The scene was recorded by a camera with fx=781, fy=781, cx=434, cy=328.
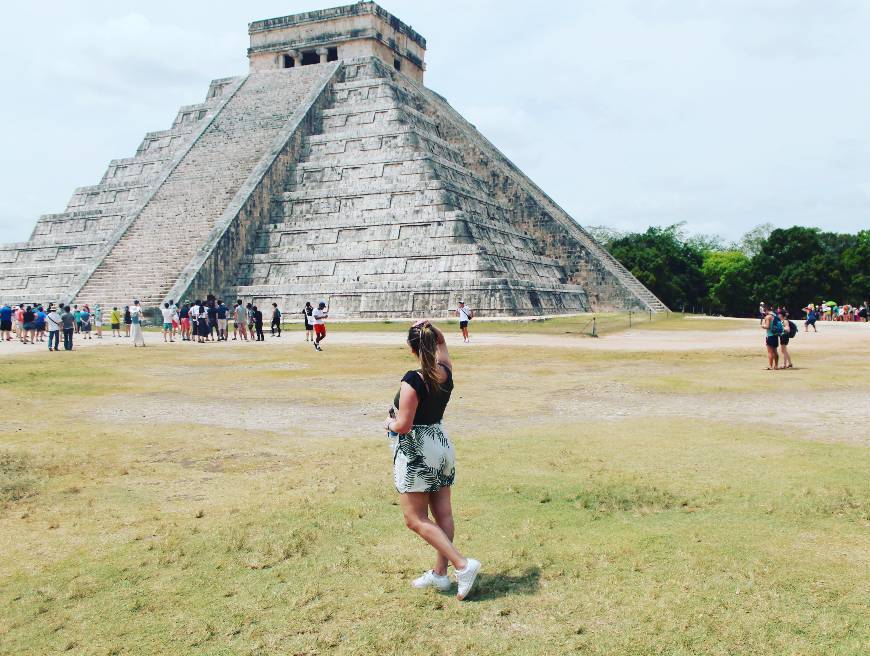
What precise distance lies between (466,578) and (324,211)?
2850 cm

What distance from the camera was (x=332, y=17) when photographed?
39.1m

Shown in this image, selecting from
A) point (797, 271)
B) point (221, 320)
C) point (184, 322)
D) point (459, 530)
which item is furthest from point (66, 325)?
point (797, 271)

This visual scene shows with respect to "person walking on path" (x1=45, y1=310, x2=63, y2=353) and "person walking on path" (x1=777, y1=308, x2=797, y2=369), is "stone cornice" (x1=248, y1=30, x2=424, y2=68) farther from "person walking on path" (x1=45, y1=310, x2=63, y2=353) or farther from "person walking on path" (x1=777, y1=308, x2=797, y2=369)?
"person walking on path" (x1=777, y1=308, x2=797, y2=369)

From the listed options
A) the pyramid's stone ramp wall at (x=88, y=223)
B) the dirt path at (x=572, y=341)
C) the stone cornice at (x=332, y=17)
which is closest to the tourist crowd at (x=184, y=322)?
the dirt path at (x=572, y=341)

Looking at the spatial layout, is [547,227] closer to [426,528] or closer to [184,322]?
[184,322]

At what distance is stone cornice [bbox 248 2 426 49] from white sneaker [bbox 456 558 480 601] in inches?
1501

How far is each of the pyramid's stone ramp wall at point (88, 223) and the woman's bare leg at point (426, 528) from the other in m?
27.7

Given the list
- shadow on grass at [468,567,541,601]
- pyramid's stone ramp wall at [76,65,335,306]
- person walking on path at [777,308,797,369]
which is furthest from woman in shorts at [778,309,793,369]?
pyramid's stone ramp wall at [76,65,335,306]

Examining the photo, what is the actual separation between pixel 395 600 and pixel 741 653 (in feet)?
5.93

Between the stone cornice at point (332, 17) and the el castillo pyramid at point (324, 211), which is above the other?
the stone cornice at point (332, 17)

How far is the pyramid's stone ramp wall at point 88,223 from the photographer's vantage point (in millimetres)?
32531

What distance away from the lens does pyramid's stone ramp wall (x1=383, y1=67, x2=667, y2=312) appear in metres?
36.2

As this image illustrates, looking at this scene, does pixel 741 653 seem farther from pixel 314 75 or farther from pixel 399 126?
pixel 314 75

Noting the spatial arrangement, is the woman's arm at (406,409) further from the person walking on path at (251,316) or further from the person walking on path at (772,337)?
the person walking on path at (251,316)
